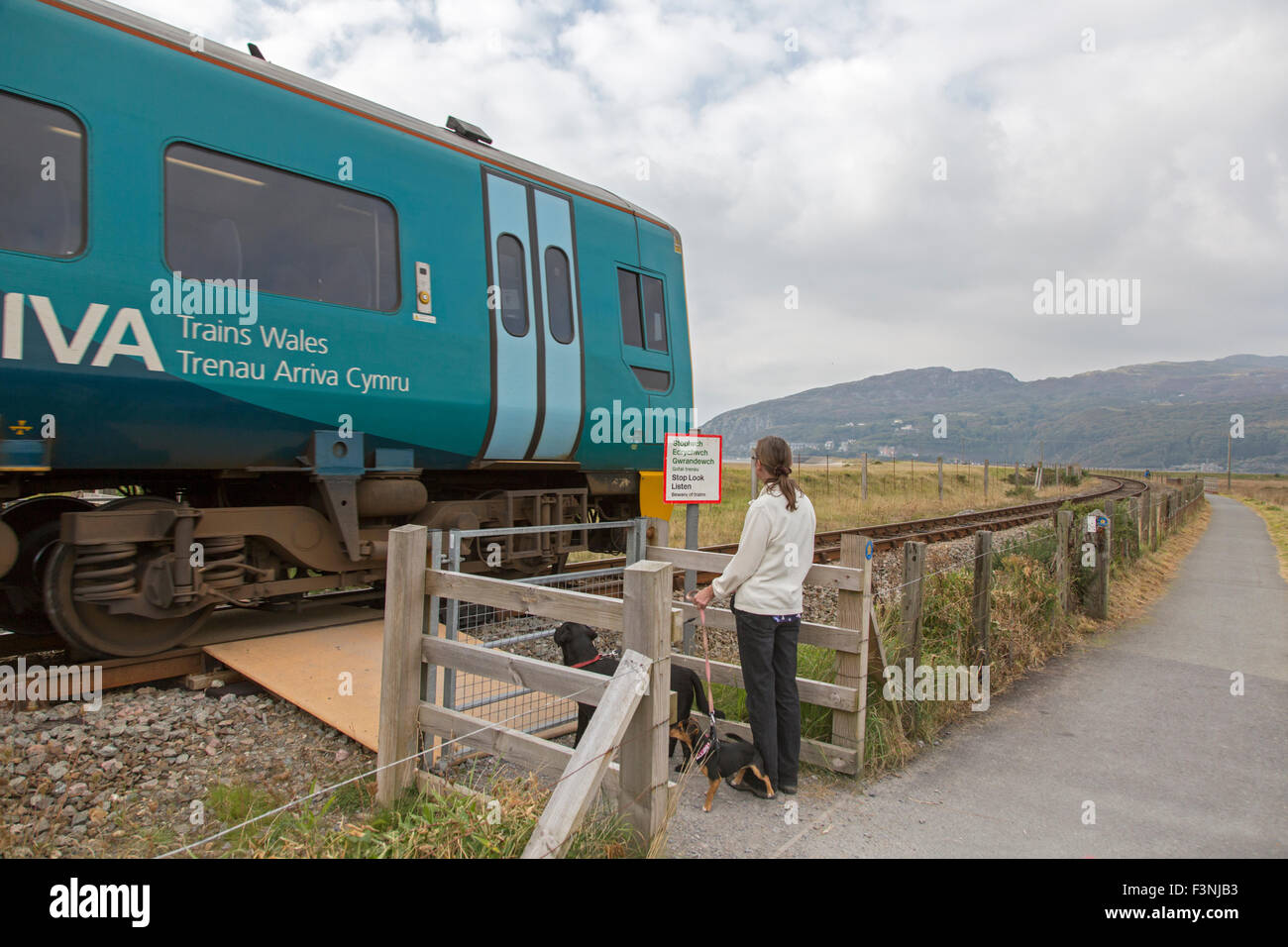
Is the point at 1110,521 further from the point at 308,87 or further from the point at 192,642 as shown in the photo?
the point at 192,642

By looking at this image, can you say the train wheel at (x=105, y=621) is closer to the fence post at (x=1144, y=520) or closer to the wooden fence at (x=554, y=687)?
the wooden fence at (x=554, y=687)

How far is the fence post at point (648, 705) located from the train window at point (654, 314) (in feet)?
18.3

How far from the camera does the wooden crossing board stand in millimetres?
4605

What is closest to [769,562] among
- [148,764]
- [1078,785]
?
[1078,785]

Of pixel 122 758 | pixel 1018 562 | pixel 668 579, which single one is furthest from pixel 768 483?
pixel 1018 562

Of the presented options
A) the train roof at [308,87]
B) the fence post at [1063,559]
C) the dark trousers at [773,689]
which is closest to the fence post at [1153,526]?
the fence post at [1063,559]

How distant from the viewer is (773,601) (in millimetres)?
4113

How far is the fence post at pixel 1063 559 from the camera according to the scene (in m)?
8.24

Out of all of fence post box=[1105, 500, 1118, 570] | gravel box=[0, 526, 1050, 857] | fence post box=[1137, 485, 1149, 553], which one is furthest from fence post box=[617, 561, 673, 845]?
fence post box=[1137, 485, 1149, 553]

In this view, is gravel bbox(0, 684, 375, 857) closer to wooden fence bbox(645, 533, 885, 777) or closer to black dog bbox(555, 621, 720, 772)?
black dog bbox(555, 621, 720, 772)

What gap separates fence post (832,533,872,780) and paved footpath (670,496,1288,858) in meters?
0.26
